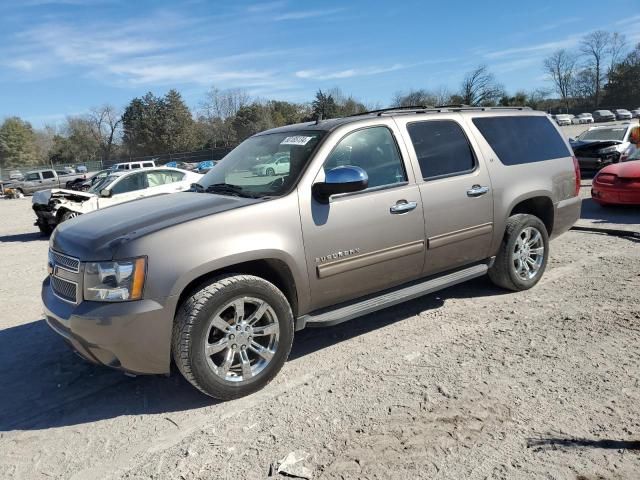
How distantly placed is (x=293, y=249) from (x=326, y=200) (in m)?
0.47

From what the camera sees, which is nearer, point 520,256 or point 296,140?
point 296,140

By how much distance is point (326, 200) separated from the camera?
12.4 ft

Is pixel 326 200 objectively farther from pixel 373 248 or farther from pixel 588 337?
pixel 588 337

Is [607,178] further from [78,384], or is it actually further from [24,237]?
[24,237]

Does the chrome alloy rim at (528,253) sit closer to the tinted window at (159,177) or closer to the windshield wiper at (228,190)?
the windshield wiper at (228,190)

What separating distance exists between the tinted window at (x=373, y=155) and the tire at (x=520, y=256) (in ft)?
5.02

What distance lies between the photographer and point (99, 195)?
40.5 feet

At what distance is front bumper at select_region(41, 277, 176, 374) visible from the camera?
3082 mm

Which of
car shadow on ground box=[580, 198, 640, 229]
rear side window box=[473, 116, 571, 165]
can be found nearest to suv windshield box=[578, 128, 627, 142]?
car shadow on ground box=[580, 198, 640, 229]

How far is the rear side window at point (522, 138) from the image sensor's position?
5.04 metres

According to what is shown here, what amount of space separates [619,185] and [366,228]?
7.67 m

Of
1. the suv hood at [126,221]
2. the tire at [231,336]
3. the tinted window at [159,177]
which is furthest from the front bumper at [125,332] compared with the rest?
the tinted window at [159,177]

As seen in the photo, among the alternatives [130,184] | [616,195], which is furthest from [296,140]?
[130,184]

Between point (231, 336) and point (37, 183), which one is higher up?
point (37, 183)
